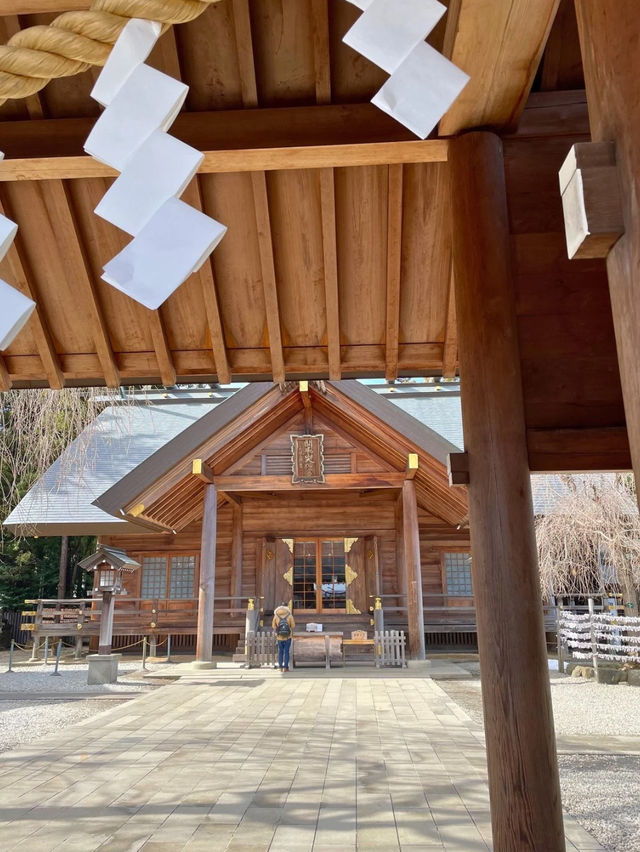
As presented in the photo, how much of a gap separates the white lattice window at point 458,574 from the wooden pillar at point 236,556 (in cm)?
519

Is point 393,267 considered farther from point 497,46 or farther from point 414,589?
point 414,589

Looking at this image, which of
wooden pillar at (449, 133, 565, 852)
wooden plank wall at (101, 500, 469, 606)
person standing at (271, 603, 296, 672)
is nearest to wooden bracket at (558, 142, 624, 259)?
wooden pillar at (449, 133, 565, 852)

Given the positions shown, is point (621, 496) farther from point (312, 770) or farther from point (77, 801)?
point (77, 801)

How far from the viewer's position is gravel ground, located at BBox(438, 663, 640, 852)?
162 inches

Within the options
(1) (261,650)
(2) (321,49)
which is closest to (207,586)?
(1) (261,650)

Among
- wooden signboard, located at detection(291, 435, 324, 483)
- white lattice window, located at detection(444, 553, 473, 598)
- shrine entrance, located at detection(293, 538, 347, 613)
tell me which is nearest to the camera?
wooden signboard, located at detection(291, 435, 324, 483)

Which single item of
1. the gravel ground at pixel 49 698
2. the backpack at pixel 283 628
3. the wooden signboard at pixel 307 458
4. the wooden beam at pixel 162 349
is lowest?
the gravel ground at pixel 49 698

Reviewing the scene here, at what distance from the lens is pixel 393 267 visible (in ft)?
13.3

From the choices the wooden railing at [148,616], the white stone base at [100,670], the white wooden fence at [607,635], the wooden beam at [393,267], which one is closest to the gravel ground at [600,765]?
the white wooden fence at [607,635]

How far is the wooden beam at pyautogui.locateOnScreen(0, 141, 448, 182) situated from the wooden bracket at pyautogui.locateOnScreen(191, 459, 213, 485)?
1034 centimetres

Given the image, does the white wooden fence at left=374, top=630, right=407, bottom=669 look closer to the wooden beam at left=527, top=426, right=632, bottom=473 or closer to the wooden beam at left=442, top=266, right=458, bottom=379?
the wooden beam at left=442, top=266, right=458, bottom=379

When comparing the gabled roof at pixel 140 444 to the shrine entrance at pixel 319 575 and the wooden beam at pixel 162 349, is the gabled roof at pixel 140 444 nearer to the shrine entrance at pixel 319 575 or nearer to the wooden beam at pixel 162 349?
Answer: the shrine entrance at pixel 319 575

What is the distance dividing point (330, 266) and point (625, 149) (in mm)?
2927

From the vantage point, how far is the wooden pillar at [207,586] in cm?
1318
